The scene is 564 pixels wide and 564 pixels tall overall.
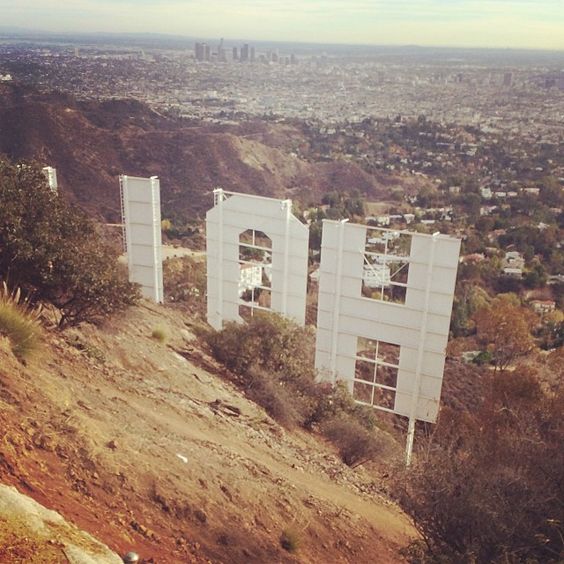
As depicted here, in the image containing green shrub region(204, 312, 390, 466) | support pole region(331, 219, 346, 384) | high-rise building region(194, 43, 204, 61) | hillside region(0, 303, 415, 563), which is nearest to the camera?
hillside region(0, 303, 415, 563)

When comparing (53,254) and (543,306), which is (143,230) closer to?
(53,254)

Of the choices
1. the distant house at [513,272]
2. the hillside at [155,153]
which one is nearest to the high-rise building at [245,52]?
the hillside at [155,153]

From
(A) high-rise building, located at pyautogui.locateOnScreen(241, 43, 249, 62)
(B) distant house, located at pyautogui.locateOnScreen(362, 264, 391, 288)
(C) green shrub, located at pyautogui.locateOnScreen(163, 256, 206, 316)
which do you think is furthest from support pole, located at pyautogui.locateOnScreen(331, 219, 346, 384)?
(A) high-rise building, located at pyautogui.locateOnScreen(241, 43, 249, 62)

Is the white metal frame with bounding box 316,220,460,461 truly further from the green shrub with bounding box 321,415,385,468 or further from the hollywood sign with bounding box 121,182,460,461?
the green shrub with bounding box 321,415,385,468

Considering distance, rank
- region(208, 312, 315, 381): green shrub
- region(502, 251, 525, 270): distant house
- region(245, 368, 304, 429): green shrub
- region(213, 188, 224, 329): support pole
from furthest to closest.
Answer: region(502, 251, 525, 270): distant house, region(213, 188, 224, 329): support pole, region(208, 312, 315, 381): green shrub, region(245, 368, 304, 429): green shrub

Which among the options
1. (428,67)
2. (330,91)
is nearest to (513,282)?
(330,91)

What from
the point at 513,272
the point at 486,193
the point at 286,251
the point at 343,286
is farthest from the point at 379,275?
the point at 486,193
